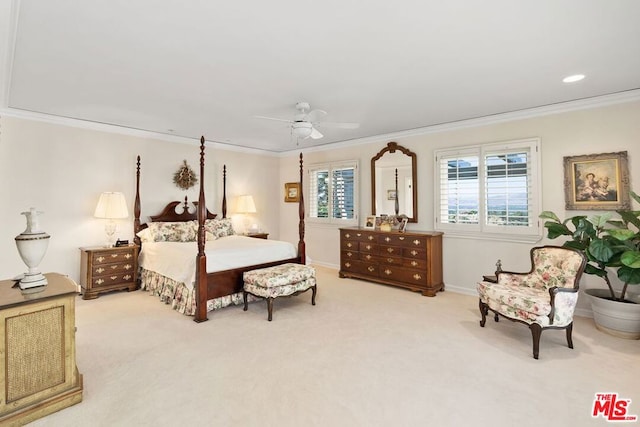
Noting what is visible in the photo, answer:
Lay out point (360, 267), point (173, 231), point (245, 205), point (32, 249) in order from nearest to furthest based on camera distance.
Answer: point (32, 249) → point (173, 231) → point (360, 267) → point (245, 205)

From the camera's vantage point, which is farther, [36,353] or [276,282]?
[276,282]

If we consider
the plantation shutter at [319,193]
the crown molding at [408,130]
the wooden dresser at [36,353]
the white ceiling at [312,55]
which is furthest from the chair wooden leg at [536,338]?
the plantation shutter at [319,193]

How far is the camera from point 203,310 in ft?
12.1

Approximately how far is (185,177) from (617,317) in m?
6.48

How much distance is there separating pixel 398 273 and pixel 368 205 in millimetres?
1573

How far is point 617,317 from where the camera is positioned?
322cm

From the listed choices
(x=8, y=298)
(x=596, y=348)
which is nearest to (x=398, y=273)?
(x=596, y=348)

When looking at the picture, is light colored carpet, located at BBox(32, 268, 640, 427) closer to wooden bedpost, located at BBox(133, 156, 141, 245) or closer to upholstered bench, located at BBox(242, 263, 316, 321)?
upholstered bench, located at BBox(242, 263, 316, 321)

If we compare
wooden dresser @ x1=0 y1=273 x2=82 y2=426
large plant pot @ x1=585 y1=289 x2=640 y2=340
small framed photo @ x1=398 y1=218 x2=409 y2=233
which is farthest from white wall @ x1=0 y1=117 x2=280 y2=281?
large plant pot @ x1=585 y1=289 x2=640 y2=340

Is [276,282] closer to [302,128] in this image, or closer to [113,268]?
[302,128]

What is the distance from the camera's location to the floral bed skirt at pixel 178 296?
3.87 meters

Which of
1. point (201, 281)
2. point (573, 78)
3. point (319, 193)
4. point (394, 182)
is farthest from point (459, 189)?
point (201, 281)

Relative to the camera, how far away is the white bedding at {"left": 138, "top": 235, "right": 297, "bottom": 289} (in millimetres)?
3965

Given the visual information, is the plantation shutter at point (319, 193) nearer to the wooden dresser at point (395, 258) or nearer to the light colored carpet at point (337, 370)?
the wooden dresser at point (395, 258)
